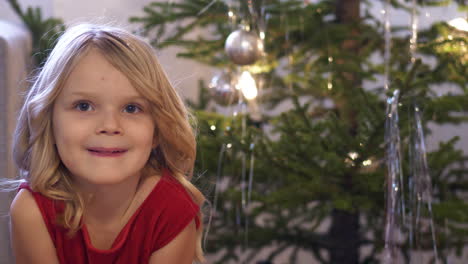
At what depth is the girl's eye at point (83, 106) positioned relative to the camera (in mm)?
738

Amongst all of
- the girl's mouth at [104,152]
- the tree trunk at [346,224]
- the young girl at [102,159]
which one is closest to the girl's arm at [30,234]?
the young girl at [102,159]

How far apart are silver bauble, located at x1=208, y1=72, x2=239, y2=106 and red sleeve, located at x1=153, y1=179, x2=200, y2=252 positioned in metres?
0.53

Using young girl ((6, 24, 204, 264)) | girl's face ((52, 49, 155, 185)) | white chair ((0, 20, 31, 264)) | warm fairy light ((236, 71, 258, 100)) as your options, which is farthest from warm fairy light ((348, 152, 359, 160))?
white chair ((0, 20, 31, 264))

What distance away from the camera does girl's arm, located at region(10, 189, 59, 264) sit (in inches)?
30.1

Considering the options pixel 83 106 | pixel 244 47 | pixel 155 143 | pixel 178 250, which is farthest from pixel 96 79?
pixel 244 47

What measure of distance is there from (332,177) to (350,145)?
123 mm

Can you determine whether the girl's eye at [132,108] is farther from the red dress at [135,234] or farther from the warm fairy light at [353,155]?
the warm fairy light at [353,155]

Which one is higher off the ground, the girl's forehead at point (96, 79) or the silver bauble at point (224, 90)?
the girl's forehead at point (96, 79)

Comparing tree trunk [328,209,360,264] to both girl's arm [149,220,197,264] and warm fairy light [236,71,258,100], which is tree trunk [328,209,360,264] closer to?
warm fairy light [236,71,258,100]

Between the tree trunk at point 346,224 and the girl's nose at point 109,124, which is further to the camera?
the tree trunk at point 346,224

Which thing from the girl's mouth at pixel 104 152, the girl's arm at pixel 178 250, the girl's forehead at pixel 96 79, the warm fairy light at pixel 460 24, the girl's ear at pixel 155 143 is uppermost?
the girl's forehead at pixel 96 79

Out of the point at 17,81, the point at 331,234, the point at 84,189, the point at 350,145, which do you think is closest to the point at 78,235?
the point at 84,189

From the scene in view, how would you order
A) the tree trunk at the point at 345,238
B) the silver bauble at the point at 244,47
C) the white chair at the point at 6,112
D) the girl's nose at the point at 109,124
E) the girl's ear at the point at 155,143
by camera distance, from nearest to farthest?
the girl's nose at the point at 109,124 → the girl's ear at the point at 155,143 → the white chair at the point at 6,112 → the silver bauble at the point at 244,47 → the tree trunk at the point at 345,238

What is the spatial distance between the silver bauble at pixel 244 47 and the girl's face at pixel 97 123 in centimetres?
50
